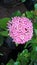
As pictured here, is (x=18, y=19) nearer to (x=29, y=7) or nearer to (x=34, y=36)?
(x=34, y=36)

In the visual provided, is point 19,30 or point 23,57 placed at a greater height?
point 19,30

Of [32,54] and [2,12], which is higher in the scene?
[2,12]

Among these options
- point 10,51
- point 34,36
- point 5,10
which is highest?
point 5,10

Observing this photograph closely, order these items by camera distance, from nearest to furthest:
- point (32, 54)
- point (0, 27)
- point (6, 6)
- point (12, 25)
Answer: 1. point (12, 25)
2. point (0, 27)
3. point (32, 54)
4. point (6, 6)

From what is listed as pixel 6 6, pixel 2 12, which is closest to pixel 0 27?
pixel 2 12

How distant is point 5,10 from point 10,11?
39 mm

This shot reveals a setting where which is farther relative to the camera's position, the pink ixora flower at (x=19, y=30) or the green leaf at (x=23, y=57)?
the green leaf at (x=23, y=57)

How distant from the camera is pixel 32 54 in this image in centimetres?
122

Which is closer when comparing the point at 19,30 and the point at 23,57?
the point at 19,30

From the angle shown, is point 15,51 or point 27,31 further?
point 15,51

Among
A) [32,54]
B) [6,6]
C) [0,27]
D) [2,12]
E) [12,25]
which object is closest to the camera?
[12,25]

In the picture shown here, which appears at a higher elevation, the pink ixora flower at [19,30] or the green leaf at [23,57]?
the pink ixora flower at [19,30]

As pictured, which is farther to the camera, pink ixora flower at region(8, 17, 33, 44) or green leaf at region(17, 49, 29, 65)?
green leaf at region(17, 49, 29, 65)

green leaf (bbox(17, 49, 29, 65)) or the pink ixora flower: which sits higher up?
the pink ixora flower
